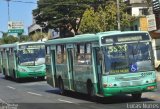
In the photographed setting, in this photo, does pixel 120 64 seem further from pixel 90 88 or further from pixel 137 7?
pixel 137 7

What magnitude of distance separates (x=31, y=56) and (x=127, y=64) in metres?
18.4

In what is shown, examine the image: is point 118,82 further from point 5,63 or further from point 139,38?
point 5,63

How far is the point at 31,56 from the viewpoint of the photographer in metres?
36.8

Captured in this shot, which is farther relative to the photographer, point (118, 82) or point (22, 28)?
point (22, 28)

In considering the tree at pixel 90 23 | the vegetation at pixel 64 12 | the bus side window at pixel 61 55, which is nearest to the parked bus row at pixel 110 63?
the bus side window at pixel 61 55

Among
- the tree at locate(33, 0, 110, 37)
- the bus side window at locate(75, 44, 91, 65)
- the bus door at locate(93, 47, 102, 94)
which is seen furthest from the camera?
the tree at locate(33, 0, 110, 37)

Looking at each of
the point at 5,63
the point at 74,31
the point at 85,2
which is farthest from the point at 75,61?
the point at 74,31

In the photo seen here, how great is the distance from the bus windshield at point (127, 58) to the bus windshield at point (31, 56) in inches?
706

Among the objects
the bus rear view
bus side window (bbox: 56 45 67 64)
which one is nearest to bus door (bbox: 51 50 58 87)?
bus side window (bbox: 56 45 67 64)

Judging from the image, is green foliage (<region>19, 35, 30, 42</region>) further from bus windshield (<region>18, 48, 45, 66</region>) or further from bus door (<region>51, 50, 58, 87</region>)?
bus door (<region>51, 50, 58, 87</region>)

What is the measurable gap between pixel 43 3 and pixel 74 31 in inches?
259

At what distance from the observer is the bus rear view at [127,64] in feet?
62.0

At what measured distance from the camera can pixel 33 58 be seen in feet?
121

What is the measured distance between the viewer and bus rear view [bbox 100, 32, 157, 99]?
18.9 m
